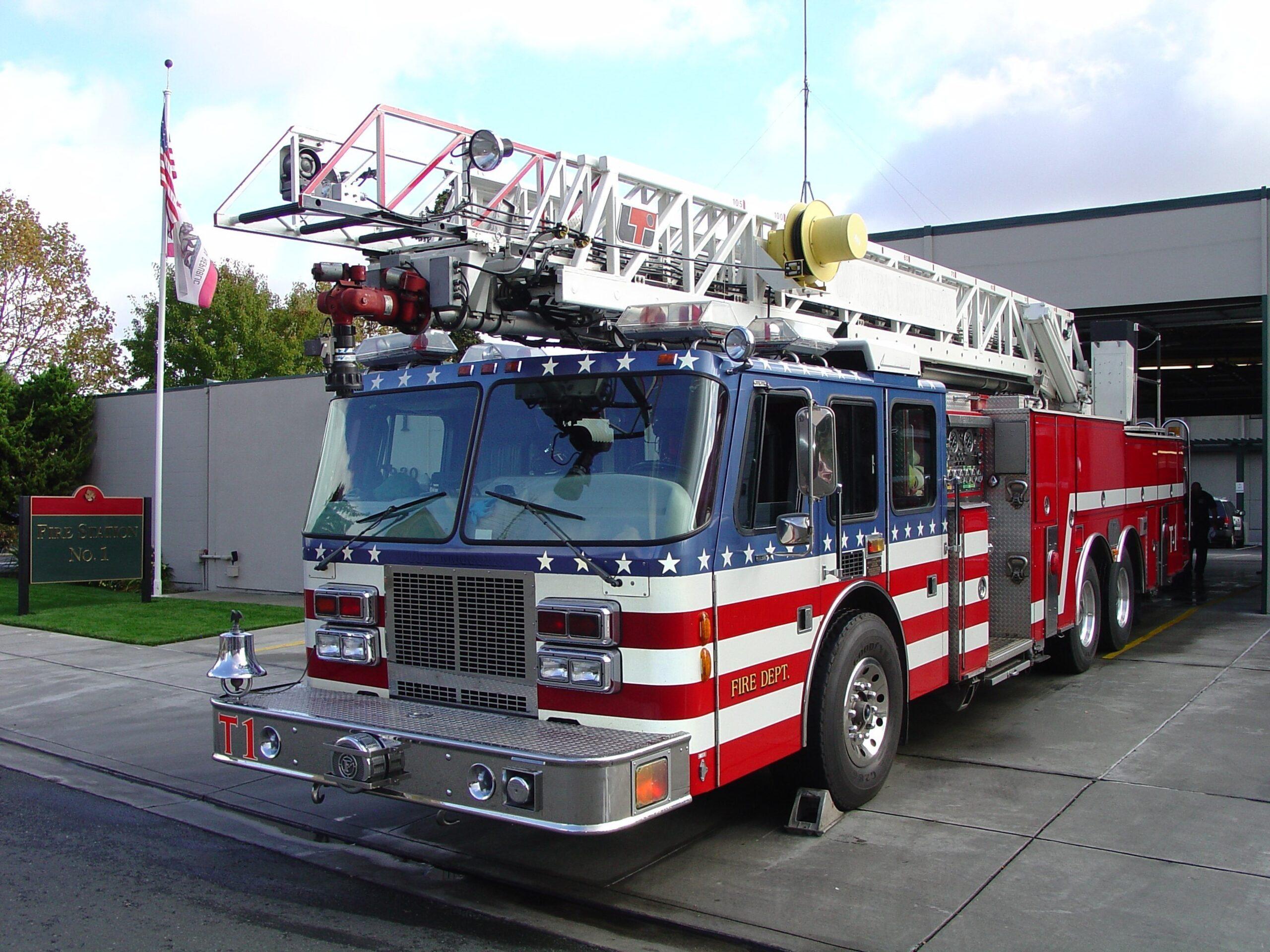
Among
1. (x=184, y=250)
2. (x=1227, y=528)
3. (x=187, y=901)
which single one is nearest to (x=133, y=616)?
(x=184, y=250)

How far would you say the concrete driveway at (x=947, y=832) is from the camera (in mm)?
4453

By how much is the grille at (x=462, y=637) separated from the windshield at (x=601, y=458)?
0.24 metres

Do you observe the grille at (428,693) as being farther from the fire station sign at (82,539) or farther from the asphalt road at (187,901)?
the fire station sign at (82,539)

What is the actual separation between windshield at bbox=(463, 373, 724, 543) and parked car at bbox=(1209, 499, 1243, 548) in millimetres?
28113

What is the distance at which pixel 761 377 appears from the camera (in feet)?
16.2

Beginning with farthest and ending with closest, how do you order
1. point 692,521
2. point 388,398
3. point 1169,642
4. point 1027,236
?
point 1027,236 < point 1169,642 < point 388,398 < point 692,521

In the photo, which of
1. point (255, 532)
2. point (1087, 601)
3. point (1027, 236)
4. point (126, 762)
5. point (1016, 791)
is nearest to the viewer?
point (1016, 791)

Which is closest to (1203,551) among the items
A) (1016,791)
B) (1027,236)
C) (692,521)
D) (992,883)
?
(1027,236)

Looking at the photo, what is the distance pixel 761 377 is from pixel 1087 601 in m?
6.01

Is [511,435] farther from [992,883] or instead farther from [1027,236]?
[1027,236]

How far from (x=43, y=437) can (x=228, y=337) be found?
14.3m

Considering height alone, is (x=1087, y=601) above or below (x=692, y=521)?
below

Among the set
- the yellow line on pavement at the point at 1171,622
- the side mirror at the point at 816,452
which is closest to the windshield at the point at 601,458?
the side mirror at the point at 816,452

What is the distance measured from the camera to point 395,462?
5.39 meters
